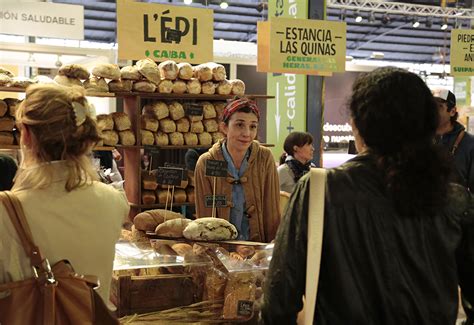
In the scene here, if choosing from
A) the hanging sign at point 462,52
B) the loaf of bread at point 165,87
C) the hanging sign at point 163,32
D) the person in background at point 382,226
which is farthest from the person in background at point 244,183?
the hanging sign at point 462,52

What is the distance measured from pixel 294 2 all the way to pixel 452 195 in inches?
213

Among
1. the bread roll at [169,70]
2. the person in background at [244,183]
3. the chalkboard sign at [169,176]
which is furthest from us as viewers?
the bread roll at [169,70]

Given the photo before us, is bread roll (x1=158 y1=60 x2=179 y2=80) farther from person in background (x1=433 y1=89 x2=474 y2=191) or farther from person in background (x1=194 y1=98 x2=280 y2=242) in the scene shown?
person in background (x1=433 y1=89 x2=474 y2=191)

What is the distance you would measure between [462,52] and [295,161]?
269 cm

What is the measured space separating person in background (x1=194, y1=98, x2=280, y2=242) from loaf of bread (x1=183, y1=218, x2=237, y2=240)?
676 millimetres

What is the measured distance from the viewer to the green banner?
6684 millimetres

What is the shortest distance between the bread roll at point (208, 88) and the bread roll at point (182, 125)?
309mm

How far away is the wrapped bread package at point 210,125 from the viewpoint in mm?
5141

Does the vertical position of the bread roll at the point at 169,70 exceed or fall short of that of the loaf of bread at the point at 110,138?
it exceeds it

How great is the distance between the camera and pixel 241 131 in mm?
3295

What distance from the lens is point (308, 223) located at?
1.44m

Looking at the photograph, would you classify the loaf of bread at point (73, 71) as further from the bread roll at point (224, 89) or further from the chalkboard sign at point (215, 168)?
the chalkboard sign at point (215, 168)

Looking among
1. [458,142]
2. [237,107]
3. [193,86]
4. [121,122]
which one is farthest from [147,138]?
[458,142]

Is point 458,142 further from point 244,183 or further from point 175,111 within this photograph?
point 175,111
